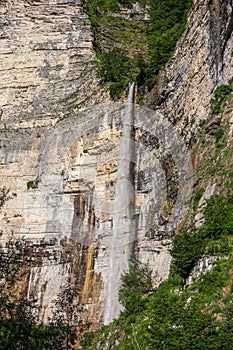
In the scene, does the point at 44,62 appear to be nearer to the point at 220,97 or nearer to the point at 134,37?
the point at 134,37

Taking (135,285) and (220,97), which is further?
(135,285)

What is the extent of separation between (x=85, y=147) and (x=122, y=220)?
15.5 ft

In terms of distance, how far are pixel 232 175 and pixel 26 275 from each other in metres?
14.9

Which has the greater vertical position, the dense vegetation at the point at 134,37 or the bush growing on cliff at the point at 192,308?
the dense vegetation at the point at 134,37

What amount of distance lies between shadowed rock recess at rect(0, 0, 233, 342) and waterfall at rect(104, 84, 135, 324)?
0.09 m

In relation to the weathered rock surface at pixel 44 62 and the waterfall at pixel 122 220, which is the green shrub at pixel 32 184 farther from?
the waterfall at pixel 122 220

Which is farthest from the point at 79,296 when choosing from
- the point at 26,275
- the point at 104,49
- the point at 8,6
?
the point at 8,6

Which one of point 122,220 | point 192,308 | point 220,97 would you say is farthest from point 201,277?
point 122,220

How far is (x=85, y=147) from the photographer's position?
2908cm

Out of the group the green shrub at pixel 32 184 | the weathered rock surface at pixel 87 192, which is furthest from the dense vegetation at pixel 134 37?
the green shrub at pixel 32 184

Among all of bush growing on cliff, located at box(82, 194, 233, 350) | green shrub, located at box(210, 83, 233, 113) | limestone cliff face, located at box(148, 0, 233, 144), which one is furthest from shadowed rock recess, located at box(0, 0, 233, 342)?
bush growing on cliff, located at box(82, 194, 233, 350)

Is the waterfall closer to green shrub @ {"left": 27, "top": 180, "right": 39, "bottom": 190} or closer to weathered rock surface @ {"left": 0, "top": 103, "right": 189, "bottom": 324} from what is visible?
weathered rock surface @ {"left": 0, "top": 103, "right": 189, "bottom": 324}

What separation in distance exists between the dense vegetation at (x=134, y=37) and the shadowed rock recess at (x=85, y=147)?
1.09 metres

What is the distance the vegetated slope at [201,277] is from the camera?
41.7 ft
